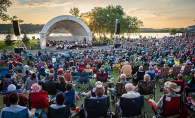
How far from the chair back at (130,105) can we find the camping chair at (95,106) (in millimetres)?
394

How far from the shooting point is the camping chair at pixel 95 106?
124 inches

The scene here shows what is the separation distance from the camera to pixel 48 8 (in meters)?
37.1

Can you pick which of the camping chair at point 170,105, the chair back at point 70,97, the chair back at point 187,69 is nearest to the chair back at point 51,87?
the chair back at point 70,97

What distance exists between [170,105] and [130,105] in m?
0.98

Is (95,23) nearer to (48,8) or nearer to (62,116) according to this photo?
(48,8)

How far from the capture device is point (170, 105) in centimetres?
323

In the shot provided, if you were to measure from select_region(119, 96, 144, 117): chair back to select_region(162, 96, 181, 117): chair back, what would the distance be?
577 millimetres

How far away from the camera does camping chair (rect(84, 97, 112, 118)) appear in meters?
3.16

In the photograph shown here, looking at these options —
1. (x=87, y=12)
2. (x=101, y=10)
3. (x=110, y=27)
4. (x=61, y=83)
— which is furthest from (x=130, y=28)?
(x=61, y=83)

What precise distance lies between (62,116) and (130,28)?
46507 mm

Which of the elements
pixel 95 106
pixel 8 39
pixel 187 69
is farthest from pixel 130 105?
pixel 8 39

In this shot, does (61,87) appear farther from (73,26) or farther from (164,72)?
(73,26)

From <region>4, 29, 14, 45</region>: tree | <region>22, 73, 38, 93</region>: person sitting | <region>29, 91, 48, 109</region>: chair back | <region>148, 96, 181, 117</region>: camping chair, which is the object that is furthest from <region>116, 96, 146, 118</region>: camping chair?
<region>4, 29, 14, 45</region>: tree

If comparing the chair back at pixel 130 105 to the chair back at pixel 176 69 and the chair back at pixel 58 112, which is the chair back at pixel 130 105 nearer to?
the chair back at pixel 58 112
